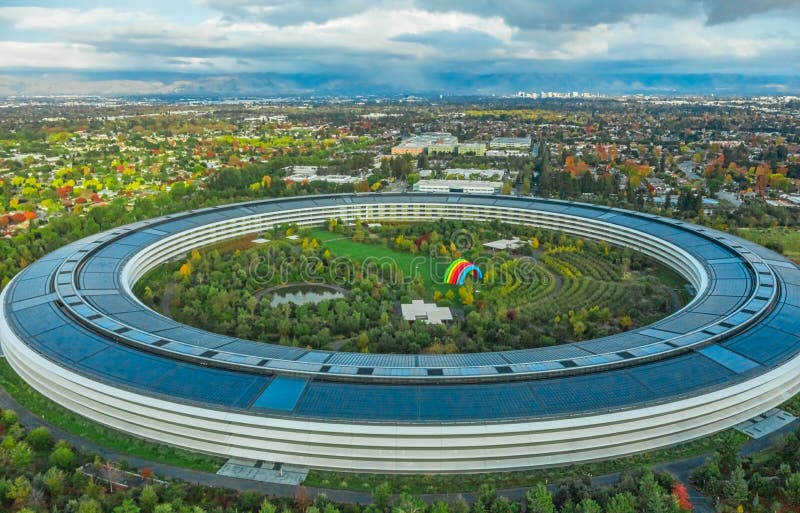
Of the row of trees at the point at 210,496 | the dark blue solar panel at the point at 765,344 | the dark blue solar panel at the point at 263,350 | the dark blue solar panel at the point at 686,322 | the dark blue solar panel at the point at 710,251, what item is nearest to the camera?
the row of trees at the point at 210,496

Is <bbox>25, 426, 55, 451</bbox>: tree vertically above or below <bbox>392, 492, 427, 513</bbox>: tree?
below

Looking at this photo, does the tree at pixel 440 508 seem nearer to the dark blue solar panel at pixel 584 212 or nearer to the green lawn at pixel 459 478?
the green lawn at pixel 459 478

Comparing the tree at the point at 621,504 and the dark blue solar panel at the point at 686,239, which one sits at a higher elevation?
the dark blue solar panel at the point at 686,239

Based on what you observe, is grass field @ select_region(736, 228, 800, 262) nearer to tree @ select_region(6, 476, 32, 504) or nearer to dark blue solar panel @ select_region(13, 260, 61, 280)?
tree @ select_region(6, 476, 32, 504)

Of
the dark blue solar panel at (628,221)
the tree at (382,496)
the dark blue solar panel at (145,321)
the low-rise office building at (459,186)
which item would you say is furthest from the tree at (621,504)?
the low-rise office building at (459,186)

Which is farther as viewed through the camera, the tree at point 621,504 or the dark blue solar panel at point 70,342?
the dark blue solar panel at point 70,342

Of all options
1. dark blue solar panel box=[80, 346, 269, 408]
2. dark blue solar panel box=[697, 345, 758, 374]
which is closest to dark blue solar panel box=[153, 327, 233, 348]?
dark blue solar panel box=[80, 346, 269, 408]
